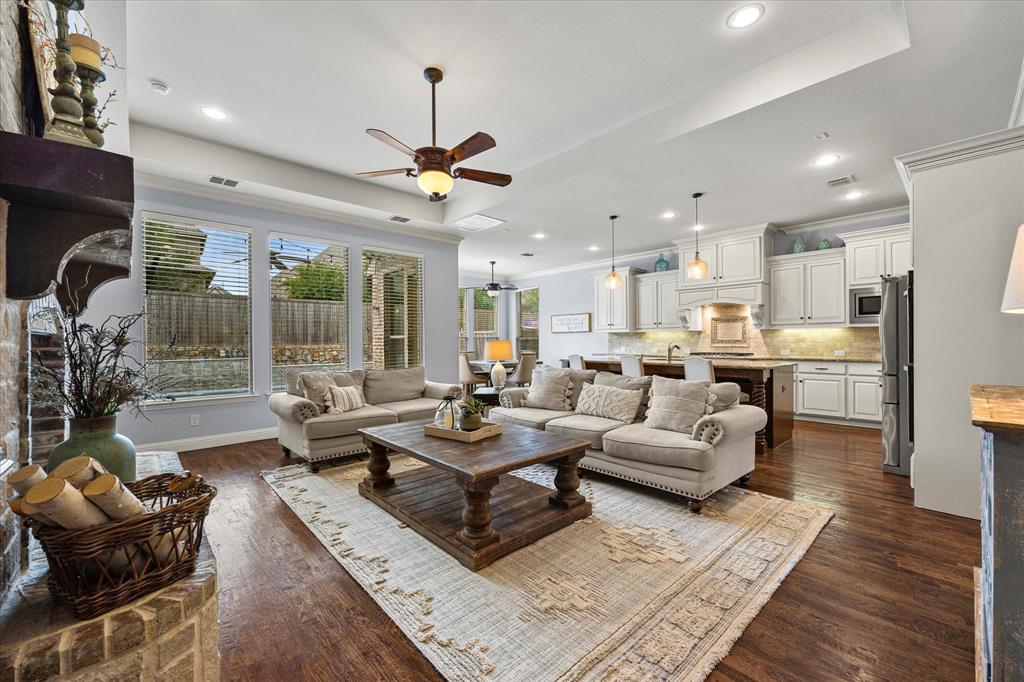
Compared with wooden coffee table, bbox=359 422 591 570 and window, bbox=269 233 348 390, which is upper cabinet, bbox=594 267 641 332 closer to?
window, bbox=269 233 348 390

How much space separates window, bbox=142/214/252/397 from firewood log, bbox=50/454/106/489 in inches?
165

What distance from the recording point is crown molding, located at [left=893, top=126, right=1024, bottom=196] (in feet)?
8.50

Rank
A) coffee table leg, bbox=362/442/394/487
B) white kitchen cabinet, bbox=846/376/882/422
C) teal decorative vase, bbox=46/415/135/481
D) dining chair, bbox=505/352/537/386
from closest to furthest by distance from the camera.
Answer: teal decorative vase, bbox=46/415/135/481 → coffee table leg, bbox=362/442/394/487 → white kitchen cabinet, bbox=846/376/882/422 → dining chair, bbox=505/352/537/386

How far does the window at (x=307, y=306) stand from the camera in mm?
5199

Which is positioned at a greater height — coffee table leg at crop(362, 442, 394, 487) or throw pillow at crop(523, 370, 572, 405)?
throw pillow at crop(523, 370, 572, 405)

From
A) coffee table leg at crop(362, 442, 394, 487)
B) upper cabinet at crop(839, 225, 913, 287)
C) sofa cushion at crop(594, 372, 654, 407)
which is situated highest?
upper cabinet at crop(839, 225, 913, 287)

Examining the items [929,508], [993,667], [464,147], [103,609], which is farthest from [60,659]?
[929,508]

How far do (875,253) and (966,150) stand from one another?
10.7ft

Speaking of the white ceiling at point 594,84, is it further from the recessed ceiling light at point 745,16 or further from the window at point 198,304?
the window at point 198,304

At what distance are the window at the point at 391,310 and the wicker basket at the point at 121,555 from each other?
4952 millimetres

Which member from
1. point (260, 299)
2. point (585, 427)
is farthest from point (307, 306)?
point (585, 427)

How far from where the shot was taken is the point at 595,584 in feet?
6.78

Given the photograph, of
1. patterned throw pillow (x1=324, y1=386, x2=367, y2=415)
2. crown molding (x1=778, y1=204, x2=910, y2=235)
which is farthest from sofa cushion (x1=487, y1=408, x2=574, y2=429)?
crown molding (x1=778, y1=204, x2=910, y2=235)


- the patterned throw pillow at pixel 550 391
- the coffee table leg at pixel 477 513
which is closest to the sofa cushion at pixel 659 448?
the patterned throw pillow at pixel 550 391
